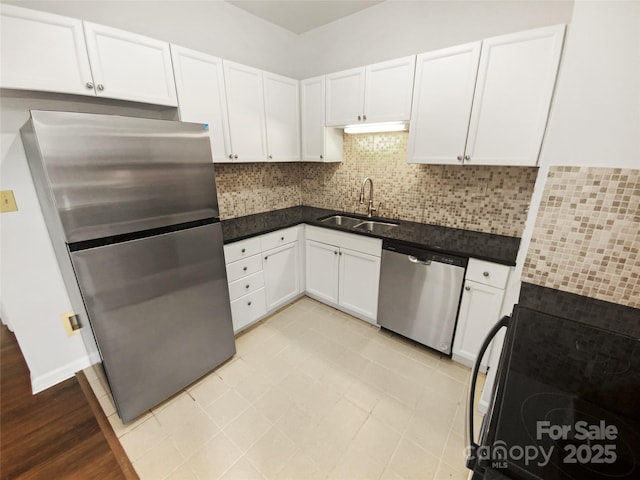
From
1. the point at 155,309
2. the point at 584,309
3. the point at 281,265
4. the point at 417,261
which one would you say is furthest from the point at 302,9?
the point at 584,309

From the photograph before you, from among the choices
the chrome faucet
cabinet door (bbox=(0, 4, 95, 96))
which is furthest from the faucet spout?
cabinet door (bbox=(0, 4, 95, 96))

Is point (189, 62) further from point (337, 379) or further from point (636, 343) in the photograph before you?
point (636, 343)

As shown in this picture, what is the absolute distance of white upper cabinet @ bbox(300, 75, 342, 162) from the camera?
2576mm

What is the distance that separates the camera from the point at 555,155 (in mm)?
1162

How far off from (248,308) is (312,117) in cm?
193

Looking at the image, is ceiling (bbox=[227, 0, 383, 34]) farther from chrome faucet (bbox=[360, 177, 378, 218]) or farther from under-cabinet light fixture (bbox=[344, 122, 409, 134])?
chrome faucet (bbox=[360, 177, 378, 218])

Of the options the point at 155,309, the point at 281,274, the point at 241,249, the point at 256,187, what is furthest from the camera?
the point at 256,187

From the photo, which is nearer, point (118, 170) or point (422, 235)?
point (118, 170)

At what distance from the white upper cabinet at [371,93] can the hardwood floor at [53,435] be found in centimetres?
278

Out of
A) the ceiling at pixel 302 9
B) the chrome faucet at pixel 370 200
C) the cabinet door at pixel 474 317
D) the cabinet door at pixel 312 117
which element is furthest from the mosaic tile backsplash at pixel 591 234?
the ceiling at pixel 302 9

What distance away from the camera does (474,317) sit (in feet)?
6.10

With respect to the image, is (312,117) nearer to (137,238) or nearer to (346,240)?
(346,240)

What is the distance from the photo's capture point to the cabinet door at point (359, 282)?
2.32 meters

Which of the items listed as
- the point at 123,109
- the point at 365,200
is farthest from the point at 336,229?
the point at 123,109
